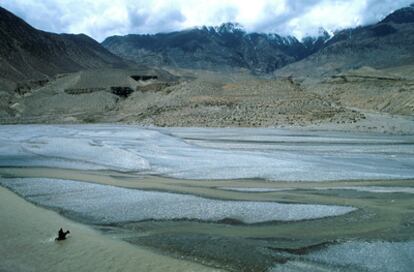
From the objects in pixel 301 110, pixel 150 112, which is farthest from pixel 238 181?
pixel 150 112

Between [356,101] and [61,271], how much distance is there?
231 feet

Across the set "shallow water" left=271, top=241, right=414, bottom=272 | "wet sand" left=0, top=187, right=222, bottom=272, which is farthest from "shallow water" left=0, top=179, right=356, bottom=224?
"shallow water" left=271, top=241, right=414, bottom=272

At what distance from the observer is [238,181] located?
14.9 metres

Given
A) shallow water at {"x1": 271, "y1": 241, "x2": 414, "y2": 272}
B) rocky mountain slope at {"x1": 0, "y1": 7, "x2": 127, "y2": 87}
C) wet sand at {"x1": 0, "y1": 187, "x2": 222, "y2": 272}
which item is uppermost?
rocky mountain slope at {"x1": 0, "y1": 7, "x2": 127, "y2": 87}

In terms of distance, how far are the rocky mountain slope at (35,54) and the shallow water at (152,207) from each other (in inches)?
3693

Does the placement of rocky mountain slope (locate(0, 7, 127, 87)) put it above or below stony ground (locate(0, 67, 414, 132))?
above

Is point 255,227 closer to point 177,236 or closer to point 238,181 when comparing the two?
point 177,236

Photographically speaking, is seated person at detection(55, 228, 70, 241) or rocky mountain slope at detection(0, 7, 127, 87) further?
rocky mountain slope at detection(0, 7, 127, 87)

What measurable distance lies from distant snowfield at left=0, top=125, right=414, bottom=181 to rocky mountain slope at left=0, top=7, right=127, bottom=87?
82784 millimetres

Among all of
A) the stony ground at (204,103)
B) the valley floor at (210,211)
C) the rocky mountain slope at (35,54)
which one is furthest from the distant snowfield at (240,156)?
the rocky mountain slope at (35,54)

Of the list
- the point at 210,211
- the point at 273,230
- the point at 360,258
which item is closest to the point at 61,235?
the point at 210,211

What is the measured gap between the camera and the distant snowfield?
1636 centimetres

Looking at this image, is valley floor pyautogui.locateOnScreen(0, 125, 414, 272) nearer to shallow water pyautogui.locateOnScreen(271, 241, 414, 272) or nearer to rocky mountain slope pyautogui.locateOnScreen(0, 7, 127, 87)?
shallow water pyautogui.locateOnScreen(271, 241, 414, 272)

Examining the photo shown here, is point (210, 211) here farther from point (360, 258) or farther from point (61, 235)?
point (360, 258)
